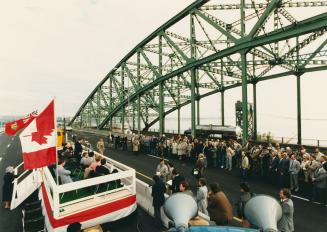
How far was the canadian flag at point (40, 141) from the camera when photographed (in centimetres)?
745

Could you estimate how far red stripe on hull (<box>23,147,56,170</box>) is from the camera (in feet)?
24.2

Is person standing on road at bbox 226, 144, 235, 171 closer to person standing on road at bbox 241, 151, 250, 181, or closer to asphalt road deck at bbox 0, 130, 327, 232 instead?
asphalt road deck at bbox 0, 130, 327, 232

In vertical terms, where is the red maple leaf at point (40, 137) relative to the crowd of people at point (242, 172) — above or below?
above

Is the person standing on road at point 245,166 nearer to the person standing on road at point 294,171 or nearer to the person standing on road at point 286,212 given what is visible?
the person standing on road at point 294,171

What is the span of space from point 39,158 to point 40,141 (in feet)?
1.54

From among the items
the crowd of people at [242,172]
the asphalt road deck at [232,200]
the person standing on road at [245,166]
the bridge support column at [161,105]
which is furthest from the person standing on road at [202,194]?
the bridge support column at [161,105]

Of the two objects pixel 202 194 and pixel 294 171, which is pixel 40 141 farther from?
pixel 294 171

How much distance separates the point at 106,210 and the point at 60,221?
1.51 metres

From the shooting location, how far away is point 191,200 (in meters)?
3.97

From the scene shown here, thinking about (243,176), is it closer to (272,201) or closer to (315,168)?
(315,168)

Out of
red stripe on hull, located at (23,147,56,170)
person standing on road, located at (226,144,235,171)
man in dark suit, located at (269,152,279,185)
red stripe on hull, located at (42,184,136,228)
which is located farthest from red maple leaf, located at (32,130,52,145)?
person standing on road, located at (226,144,235,171)

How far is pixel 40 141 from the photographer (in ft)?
24.9

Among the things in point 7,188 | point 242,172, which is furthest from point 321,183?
point 7,188

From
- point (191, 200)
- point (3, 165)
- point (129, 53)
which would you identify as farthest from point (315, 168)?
point (129, 53)
